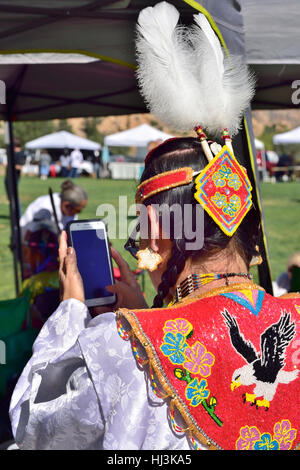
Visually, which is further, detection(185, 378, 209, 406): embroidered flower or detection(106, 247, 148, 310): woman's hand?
detection(106, 247, 148, 310): woman's hand

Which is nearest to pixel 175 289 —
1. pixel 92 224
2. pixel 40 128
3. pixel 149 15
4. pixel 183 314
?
pixel 183 314

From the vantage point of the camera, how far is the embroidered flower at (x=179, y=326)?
118cm

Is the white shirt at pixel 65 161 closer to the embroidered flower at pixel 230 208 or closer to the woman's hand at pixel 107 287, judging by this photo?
the woman's hand at pixel 107 287

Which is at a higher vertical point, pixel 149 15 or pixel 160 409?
pixel 149 15

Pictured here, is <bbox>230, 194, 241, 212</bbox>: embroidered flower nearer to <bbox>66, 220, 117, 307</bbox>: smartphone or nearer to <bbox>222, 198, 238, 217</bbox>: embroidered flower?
<bbox>222, 198, 238, 217</bbox>: embroidered flower

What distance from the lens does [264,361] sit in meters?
1.22

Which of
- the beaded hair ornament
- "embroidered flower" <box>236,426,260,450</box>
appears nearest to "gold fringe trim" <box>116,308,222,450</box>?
"embroidered flower" <box>236,426,260,450</box>

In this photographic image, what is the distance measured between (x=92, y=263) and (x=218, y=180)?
537 millimetres

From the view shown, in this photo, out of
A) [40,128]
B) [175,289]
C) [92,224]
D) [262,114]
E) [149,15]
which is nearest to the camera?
[175,289]

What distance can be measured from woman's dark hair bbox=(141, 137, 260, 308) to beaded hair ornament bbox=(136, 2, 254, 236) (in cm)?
2

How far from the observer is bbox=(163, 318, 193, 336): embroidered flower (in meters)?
1.18

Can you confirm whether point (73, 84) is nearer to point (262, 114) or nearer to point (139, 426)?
point (139, 426)

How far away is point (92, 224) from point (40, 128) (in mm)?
55490

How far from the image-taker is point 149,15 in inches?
57.0
